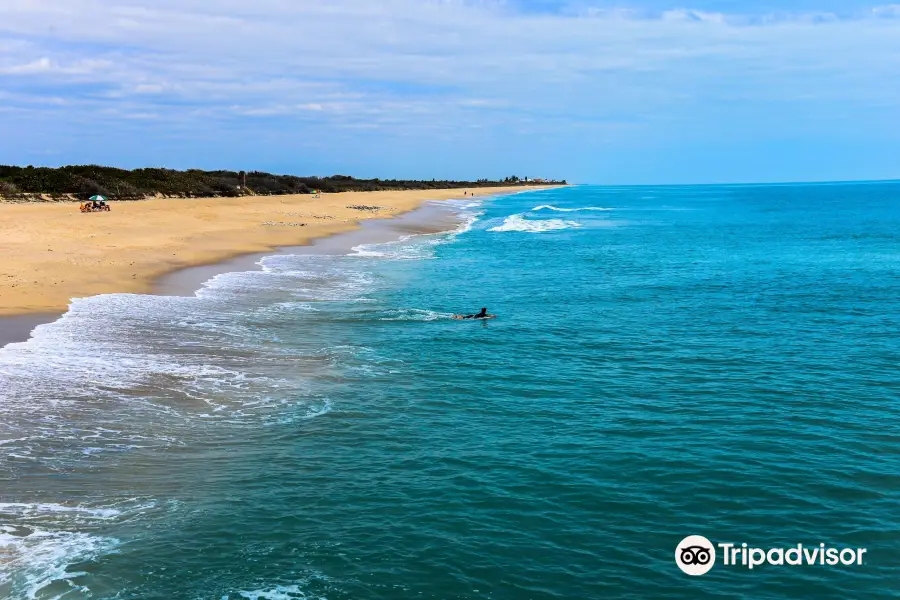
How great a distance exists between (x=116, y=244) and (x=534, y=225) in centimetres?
4616

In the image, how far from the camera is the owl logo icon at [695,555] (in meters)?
9.51

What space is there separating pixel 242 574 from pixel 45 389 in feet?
28.0

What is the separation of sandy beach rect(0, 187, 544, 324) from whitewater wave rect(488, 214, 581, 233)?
588 inches

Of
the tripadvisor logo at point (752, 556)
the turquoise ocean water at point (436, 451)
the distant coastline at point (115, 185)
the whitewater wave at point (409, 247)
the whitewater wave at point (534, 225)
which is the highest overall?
the distant coastline at point (115, 185)

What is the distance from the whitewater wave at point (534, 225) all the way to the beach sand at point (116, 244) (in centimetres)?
1504

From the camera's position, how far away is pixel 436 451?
13055 mm

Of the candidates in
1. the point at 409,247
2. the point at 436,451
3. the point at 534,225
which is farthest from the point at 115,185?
the point at 436,451

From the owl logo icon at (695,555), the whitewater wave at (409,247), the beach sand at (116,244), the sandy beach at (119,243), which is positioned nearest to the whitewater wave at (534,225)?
the whitewater wave at (409,247)

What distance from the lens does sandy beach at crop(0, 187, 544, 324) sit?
26.1 metres

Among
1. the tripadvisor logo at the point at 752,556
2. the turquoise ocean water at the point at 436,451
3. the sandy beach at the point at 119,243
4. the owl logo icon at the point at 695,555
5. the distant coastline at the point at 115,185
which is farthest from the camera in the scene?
the distant coastline at the point at 115,185

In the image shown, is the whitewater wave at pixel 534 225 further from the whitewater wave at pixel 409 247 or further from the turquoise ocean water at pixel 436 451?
the turquoise ocean water at pixel 436 451

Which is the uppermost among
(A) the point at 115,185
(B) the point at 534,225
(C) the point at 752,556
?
(A) the point at 115,185

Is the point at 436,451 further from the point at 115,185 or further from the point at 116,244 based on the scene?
the point at 115,185

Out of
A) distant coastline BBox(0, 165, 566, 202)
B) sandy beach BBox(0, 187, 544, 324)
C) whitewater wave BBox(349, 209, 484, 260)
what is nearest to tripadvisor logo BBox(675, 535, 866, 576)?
sandy beach BBox(0, 187, 544, 324)
